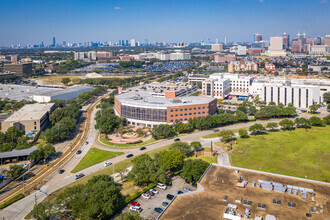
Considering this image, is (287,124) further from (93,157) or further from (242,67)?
(242,67)

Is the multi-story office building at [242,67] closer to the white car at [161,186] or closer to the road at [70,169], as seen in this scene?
the road at [70,169]

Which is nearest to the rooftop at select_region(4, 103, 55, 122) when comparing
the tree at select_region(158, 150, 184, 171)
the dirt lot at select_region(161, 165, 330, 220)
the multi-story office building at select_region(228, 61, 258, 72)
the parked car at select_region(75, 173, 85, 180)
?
the parked car at select_region(75, 173, 85, 180)

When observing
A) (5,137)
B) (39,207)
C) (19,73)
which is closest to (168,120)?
(5,137)

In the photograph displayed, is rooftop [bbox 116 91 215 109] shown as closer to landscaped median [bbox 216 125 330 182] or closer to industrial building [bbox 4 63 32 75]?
landscaped median [bbox 216 125 330 182]

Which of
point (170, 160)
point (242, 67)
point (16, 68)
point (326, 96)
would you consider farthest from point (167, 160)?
point (16, 68)

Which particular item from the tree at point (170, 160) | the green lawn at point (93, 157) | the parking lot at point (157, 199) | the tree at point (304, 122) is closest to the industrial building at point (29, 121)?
the green lawn at point (93, 157)

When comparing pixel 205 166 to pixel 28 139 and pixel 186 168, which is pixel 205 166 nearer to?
pixel 186 168
